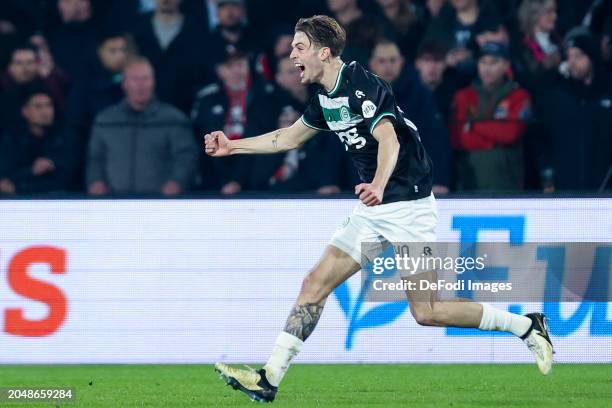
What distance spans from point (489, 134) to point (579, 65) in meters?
1.09

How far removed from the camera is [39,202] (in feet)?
34.6

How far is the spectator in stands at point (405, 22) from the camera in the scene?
39.7 ft

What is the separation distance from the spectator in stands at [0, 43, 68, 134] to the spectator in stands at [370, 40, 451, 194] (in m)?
3.06

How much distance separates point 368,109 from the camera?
23.6 ft

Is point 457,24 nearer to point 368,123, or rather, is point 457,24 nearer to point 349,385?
point 349,385

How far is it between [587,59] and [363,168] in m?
4.60

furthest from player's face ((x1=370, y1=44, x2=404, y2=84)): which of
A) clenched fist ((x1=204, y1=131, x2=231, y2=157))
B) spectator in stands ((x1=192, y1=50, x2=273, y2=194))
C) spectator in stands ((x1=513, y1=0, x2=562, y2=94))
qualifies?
clenched fist ((x1=204, y1=131, x2=231, y2=157))

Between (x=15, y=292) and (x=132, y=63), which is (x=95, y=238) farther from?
(x=132, y=63)

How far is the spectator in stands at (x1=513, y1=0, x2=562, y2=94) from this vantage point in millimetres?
11727

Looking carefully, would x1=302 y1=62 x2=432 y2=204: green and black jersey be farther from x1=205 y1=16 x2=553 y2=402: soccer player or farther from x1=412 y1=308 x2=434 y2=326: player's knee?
x1=412 y1=308 x2=434 y2=326: player's knee

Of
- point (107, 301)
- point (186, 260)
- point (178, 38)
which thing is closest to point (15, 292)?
point (107, 301)

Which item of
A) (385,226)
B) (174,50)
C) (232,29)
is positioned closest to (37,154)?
(174,50)

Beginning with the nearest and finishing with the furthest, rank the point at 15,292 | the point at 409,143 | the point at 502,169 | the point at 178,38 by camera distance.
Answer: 1. the point at 409,143
2. the point at 15,292
3. the point at 502,169
4. the point at 178,38

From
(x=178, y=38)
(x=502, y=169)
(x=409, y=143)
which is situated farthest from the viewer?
(x=178, y=38)
